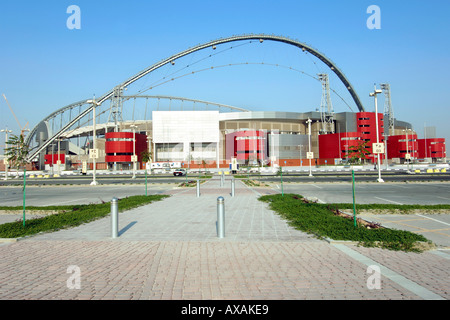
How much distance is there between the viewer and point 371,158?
10375 centimetres

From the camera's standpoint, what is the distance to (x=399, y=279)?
16.9 feet

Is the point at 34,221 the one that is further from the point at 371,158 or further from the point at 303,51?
the point at 371,158

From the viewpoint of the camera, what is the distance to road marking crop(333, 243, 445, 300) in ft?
14.5

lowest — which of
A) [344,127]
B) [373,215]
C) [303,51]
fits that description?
[373,215]

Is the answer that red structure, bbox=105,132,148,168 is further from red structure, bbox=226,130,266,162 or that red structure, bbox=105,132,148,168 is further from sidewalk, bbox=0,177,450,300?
sidewalk, bbox=0,177,450,300

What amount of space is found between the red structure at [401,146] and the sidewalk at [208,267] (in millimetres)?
116883

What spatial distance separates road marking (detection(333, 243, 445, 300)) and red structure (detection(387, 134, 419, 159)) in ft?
384

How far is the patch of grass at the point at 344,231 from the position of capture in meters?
7.43

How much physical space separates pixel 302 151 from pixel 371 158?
2278 centimetres

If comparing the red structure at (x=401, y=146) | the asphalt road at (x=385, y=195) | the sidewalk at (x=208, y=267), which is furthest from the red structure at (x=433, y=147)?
the sidewalk at (x=208, y=267)

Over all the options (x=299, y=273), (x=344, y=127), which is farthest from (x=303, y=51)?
(x=299, y=273)

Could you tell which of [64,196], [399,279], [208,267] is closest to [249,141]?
[64,196]

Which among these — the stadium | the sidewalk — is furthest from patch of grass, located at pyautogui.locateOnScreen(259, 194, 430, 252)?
the stadium

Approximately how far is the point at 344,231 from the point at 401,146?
117585 millimetres
